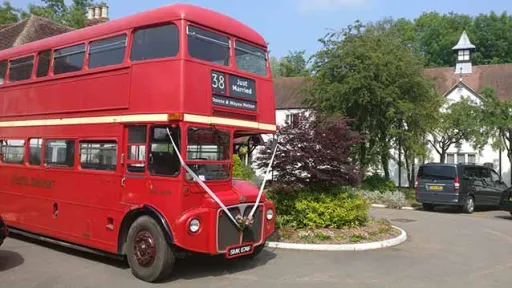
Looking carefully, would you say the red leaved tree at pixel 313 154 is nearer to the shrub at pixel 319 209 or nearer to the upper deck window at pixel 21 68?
the shrub at pixel 319 209

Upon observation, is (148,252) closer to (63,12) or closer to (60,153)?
(60,153)

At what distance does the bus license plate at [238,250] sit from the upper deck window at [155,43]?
3.27 metres

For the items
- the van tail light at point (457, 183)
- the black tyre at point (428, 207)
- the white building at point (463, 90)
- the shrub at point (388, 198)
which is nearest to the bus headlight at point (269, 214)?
the van tail light at point (457, 183)

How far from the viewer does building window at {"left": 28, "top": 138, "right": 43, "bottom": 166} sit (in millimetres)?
10891

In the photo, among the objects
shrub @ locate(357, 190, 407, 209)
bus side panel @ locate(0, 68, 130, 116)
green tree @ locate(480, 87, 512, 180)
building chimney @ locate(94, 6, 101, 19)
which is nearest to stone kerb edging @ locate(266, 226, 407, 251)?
bus side panel @ locate(0, 68, 130, 116)

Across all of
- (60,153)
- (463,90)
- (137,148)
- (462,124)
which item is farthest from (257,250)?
(463,90)

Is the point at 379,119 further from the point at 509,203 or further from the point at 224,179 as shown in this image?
the point at 224,179

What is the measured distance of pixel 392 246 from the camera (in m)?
11.9

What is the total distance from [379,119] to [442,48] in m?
43.9

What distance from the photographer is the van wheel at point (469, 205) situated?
20812 mm

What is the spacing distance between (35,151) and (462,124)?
25.2 m

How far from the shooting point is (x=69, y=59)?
33.9 ft

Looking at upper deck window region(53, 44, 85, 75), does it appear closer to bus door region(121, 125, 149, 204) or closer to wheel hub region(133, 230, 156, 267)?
bus door region(121, 125, 149, 204)

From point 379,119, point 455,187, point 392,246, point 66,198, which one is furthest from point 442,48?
point 66,198
